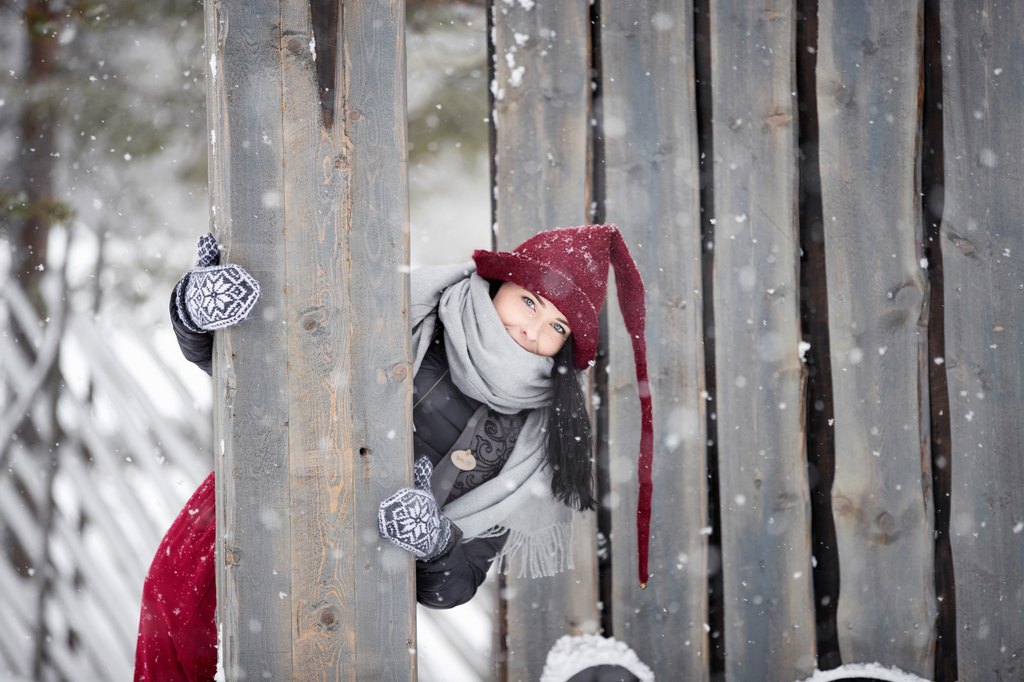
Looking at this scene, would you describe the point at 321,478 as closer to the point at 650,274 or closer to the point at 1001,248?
the point at 650,274

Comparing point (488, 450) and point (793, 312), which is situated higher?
point (793, 312)

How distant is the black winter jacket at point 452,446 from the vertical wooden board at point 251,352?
0.28 m

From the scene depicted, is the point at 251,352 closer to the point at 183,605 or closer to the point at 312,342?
the point at 312,342

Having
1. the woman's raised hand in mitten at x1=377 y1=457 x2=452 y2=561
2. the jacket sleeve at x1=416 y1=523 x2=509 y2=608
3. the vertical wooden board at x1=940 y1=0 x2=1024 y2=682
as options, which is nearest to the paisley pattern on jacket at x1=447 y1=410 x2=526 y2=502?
the jacket sleeve at x1=416 y1=523 x2=509 y2=608

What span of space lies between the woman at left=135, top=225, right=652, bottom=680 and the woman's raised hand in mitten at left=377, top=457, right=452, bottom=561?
77 millimetres

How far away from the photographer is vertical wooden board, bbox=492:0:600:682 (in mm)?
2369

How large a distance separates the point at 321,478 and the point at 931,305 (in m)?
1.99

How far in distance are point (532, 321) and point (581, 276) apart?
14 cm

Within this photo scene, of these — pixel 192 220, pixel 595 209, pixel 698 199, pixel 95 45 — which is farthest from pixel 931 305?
pixel 95 45

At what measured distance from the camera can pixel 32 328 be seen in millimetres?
3424

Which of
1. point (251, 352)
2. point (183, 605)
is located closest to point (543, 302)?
point (251, 352)

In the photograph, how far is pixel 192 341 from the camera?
1.44 meters

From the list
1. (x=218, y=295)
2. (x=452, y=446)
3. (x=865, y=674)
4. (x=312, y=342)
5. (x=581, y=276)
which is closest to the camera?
(x=218, y=295)

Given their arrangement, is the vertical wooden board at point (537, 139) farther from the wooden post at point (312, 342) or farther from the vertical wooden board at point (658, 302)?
the wooden post at point (312, 342)
